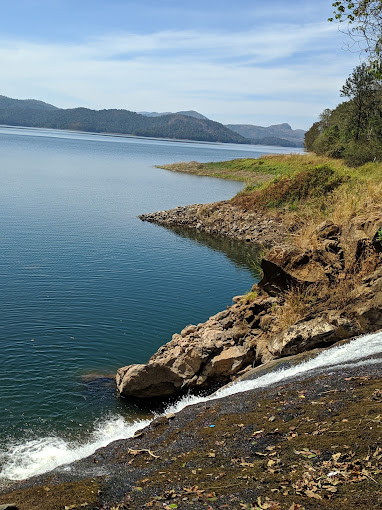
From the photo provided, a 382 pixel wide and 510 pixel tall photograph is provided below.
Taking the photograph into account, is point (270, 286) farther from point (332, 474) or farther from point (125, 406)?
point (332, 474)

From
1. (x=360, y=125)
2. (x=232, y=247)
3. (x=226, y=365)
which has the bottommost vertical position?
(x=226, y=365)

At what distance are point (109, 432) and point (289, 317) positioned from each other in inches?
248

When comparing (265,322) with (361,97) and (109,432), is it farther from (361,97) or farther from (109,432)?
(361,97)

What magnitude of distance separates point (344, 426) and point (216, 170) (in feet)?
308

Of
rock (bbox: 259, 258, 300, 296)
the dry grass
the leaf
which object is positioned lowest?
the leaf

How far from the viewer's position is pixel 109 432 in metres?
12.9

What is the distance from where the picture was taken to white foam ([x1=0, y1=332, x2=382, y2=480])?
1105 cm

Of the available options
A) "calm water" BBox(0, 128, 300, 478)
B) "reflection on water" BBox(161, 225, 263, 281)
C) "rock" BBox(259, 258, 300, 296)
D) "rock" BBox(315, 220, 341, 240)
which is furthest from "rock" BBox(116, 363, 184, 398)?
"reflection on water" BBox(161, 225, 263, 281)

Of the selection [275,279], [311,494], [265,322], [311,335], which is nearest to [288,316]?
[265,322]

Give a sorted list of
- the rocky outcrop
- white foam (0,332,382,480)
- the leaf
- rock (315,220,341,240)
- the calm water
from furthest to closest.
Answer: the rocky outcrop < rock (315,220,341,240) < the calm water < white foam (0,332,382,480) < the leaf

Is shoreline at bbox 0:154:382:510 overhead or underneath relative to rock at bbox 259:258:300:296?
underneath

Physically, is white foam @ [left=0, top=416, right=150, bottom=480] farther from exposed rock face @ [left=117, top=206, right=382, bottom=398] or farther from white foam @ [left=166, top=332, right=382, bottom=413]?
white foam @ [left=166, top=332, right=382, bottom=413]

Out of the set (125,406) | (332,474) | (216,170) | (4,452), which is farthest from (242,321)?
(216,170)

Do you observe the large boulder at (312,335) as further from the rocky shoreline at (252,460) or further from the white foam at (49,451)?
the white foam at (49,451)
